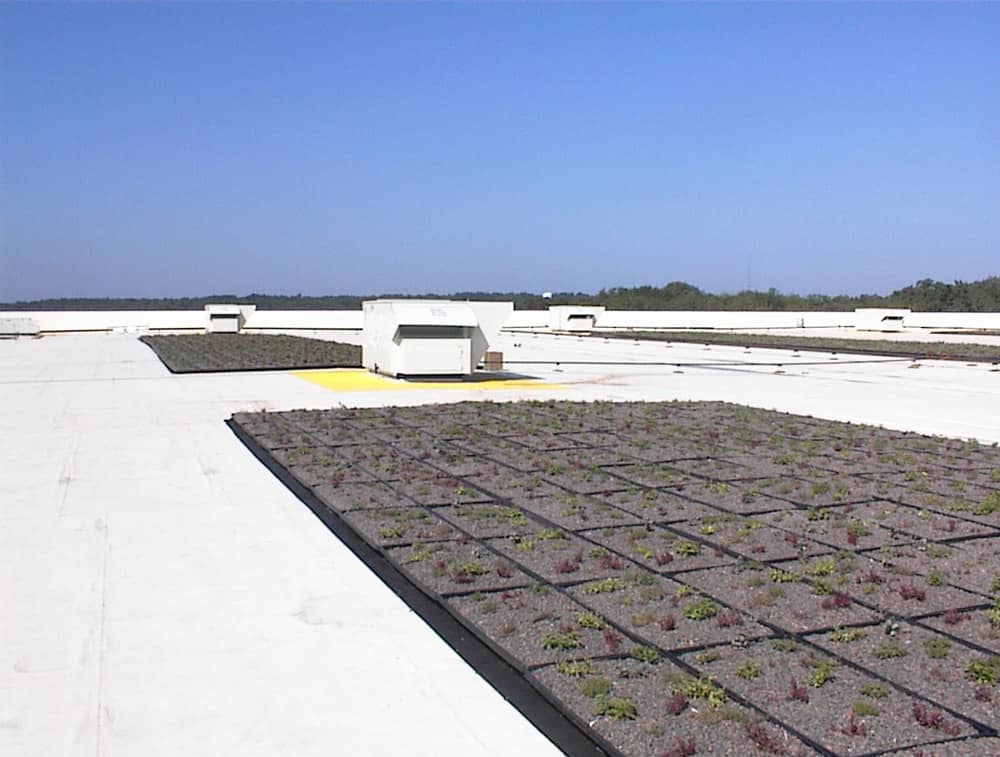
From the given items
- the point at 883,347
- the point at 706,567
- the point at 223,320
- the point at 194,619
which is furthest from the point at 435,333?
the point at 223,320

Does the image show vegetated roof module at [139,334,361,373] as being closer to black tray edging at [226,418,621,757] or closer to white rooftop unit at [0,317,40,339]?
white rooftop unit at [0,317,40,339]

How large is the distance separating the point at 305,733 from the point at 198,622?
1.34 metres

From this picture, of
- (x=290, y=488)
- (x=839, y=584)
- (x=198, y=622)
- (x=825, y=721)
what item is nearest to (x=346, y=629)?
(x=198, y=622)

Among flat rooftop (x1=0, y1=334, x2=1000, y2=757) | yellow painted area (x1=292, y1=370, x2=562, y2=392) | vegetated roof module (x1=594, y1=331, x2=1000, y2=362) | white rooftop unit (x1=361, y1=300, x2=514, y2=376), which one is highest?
white rooftop unit (x1=361, y1=300, x2=514, y2=376)

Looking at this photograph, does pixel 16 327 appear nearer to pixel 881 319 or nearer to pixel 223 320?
pixel 223 320

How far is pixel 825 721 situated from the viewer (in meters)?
3.41

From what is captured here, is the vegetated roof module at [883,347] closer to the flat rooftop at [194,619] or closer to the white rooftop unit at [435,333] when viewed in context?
the white rooftop unit at [435,333]

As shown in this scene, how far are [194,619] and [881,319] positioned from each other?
39924 mm

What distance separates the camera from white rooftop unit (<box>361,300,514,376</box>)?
15.5m

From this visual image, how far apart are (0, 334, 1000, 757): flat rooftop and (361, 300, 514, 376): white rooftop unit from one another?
4709 millimetres

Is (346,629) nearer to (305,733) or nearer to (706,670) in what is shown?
(305,733)

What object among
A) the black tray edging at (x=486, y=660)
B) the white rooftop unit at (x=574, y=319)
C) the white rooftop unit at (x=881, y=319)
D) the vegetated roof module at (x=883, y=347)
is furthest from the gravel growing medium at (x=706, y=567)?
the white rooftop unit at (x=881, y=319)

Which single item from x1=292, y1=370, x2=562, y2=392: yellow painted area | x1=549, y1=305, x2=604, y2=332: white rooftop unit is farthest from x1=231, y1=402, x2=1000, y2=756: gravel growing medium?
x1=549, y1=305, x2=604, y2=332: white rooftop unit

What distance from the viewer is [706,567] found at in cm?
533
